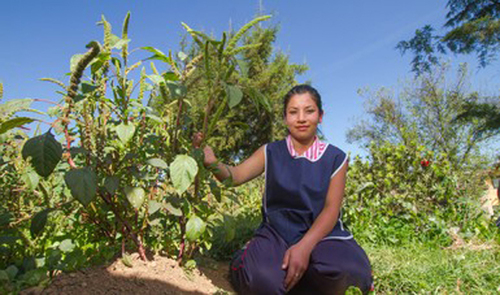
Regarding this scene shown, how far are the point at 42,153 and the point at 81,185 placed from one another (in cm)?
17

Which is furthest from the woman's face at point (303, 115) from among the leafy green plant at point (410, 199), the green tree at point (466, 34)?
the green tree at point (466, 34)

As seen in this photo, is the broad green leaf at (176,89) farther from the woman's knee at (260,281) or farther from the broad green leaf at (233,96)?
the woman's knee at (260,281)

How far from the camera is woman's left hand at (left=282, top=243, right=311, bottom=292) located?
5.82 ft

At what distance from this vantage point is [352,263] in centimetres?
186

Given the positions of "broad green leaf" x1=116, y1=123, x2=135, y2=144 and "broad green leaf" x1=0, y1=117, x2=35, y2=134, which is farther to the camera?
"broad green leaf" x1=116, y1=123, x2=135, y2=144

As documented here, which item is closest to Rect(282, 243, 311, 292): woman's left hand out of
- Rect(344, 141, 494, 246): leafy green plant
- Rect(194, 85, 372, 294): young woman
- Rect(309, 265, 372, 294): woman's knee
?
Rect(194, 85, 372, 294): young woman

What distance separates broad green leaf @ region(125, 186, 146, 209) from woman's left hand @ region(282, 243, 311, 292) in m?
0.77

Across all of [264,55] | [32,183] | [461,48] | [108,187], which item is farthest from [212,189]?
[264,55]

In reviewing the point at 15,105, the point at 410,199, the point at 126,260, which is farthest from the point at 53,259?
the point at 410,199

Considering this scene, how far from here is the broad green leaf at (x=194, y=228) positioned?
1.60m

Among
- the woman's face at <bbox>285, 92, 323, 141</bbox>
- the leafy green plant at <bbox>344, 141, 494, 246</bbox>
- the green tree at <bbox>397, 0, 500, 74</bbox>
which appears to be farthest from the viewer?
the green tree at <bbox>397, 0, 500, 74</bbox>

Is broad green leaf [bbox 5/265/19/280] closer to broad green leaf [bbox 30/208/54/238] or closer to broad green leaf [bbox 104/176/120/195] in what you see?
broad green leaf [bbox 30/208/54/238]

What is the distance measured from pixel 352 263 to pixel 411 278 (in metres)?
0.74

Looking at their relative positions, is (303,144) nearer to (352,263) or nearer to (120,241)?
(352,263)
